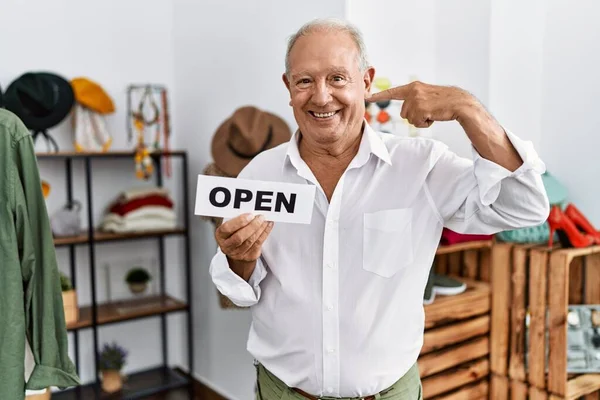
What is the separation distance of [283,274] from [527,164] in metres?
0.62

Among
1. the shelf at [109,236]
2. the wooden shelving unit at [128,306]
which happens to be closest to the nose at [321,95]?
the wooden shelving unit at [128,306]

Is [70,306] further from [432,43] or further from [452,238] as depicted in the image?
[432,43]

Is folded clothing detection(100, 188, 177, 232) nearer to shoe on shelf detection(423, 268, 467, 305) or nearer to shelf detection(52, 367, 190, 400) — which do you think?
shelf detection(52, 367, 190, 400)

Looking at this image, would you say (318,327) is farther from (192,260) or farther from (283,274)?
(192,260)

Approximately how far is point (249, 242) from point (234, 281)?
159 millimetres

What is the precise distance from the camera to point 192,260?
3414mm

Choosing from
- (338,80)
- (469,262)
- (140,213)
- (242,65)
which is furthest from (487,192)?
(140,213)

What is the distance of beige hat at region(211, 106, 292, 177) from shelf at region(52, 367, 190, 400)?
1430mm

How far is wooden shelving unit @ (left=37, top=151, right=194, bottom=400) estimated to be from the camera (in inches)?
112

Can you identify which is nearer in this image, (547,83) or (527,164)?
(527,164)

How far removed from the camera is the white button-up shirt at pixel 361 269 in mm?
1346

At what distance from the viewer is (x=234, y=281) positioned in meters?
1.35

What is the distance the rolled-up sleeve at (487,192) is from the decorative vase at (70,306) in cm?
209

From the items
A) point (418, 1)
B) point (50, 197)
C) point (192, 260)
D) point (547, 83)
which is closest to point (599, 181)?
point (547, 83)
